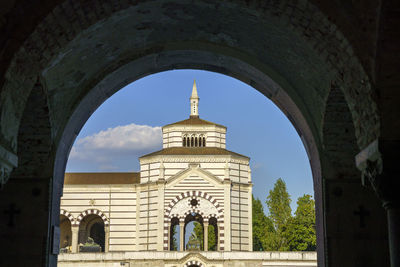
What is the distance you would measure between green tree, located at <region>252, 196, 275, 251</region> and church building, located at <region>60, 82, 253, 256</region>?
476 inches

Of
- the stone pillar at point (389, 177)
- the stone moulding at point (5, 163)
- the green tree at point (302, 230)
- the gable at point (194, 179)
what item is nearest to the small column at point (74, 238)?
the gable at point (194, 179)

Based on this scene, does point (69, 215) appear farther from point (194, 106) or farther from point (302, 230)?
point (302, 230)

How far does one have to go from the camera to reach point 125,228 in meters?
45.7

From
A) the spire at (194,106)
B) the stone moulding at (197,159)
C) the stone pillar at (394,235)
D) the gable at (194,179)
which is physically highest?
the spire at (194,106)

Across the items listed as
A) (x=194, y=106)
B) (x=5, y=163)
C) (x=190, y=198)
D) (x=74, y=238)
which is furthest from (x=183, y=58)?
(x=194, y=106)

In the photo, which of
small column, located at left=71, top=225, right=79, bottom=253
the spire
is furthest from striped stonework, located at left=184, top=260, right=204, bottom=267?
the spire

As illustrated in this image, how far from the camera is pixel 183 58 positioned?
34.3 feet

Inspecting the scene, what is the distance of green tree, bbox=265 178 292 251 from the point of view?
5433cm

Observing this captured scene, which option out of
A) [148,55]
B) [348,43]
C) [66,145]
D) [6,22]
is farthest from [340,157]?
[6,22]

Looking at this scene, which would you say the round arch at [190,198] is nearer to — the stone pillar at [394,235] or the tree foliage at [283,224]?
the tree foliage at [283,224]

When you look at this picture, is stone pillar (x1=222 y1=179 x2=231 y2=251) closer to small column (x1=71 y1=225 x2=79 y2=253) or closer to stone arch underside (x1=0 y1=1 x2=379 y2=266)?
small column (x1=71 y1=225 x2=79 y2=253)

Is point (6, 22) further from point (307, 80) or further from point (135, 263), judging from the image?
point (135, 263)

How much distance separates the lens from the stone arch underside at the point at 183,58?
716 centimetres

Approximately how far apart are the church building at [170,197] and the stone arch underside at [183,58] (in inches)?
1313
